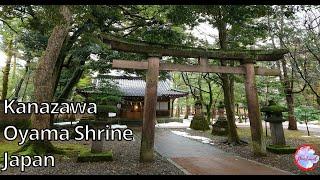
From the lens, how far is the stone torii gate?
32.4ft

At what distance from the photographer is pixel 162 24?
14555mm

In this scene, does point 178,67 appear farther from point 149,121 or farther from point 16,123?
point 16,123

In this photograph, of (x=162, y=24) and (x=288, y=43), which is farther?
(x=288, y=43)

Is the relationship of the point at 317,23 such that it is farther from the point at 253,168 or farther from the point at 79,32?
the point at 79,32

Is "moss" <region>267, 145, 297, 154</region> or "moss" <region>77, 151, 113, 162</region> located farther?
"moss" <region>267, 145, 297, 154</region>

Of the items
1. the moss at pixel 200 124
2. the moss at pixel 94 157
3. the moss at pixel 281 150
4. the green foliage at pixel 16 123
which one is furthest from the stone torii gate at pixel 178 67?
the moss at pixel 200 124

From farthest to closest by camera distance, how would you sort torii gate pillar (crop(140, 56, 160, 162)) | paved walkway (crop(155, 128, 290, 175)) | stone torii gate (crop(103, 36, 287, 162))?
stone torii gate (crop(103, 36, 287, 162)) → torii gate pillar (crop(140, 56, 160, 162)) → paved walkway (crop(155, 128, 290, 175))

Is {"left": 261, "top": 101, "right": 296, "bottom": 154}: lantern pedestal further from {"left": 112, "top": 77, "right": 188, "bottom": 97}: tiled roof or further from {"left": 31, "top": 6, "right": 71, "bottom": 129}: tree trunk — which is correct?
{"left": 112, "top": 77, "right": 188, "bottom": 97}: tiled roof

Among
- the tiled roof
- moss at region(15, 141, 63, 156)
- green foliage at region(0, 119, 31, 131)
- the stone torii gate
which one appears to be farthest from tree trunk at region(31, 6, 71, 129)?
the tiled roof

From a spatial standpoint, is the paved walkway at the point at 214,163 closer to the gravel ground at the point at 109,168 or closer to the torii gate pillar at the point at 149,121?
the gravel ground at the point at 109,168

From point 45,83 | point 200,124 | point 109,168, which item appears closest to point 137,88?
A: point 200,124

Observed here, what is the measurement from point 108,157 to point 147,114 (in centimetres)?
193
